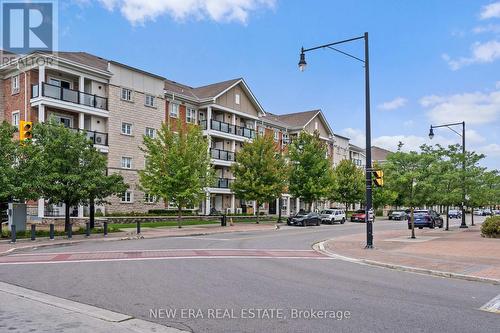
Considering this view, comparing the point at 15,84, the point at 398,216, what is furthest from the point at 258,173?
the point at 398,216

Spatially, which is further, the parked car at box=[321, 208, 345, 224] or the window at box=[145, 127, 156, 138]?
the parked car at box=[321, 208, 345, 224]

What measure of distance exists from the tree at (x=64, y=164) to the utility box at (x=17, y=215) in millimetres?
1060

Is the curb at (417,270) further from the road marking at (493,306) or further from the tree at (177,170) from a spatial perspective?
the tree at (177,170)

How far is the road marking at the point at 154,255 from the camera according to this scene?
590 inches

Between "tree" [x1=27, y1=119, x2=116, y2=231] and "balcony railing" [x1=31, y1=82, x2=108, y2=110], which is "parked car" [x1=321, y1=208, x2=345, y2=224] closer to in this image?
"balcony railing" [x1=31, y1=82, x2=108, y2=110]

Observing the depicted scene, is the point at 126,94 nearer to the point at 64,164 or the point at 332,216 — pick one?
the point at 64,164

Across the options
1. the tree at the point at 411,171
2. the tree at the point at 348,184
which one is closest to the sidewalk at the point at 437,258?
the tree at the point at 411,171

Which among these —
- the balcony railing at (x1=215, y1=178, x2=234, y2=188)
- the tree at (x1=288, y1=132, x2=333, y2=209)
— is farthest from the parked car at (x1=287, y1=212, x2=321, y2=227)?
the balcony railing at (x1=215, y1=178, x2=234, y2=188)

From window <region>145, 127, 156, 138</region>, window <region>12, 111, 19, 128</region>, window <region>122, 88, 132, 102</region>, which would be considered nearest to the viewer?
window <region>12, 111, 19, 128</region>

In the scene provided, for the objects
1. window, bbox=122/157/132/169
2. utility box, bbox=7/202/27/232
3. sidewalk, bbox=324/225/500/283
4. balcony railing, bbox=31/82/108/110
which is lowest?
sidewalk, bbox=324/225/500/283

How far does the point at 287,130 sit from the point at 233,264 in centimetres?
5032

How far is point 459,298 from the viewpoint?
30.6 ft

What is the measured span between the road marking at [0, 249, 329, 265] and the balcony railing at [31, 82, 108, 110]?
797 inches

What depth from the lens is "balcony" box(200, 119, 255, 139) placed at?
48.4m
